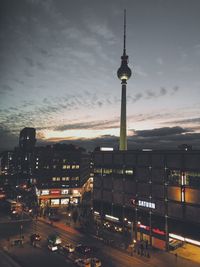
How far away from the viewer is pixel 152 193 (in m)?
59.3

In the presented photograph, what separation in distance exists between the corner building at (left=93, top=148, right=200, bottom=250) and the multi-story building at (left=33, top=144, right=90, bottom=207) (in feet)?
138

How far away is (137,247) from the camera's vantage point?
55125mm

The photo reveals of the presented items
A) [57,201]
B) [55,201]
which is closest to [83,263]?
[55,201]

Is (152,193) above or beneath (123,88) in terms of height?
beneath

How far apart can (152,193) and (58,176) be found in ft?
251

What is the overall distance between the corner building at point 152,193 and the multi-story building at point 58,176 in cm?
4191

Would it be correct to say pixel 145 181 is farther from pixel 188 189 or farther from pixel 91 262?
pixel 91 262

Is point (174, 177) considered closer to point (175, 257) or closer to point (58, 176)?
point (175, 257)

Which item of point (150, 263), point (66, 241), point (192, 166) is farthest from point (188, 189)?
point (66, 241)

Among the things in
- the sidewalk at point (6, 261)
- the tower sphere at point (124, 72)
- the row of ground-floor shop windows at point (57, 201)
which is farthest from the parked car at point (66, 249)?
the tower sphere at point (124, 72)

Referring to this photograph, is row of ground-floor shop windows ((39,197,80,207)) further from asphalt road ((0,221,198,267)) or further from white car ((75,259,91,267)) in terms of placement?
white car ((75,259,91,267))

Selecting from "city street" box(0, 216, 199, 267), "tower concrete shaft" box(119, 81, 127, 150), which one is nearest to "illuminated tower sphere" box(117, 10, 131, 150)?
"tower concrete shaft" box(119, 81, 127, 150)

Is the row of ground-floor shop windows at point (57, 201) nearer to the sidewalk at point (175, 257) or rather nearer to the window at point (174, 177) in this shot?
the sidewalk at point (175, 257)

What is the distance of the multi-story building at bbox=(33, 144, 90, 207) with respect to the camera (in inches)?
4363
